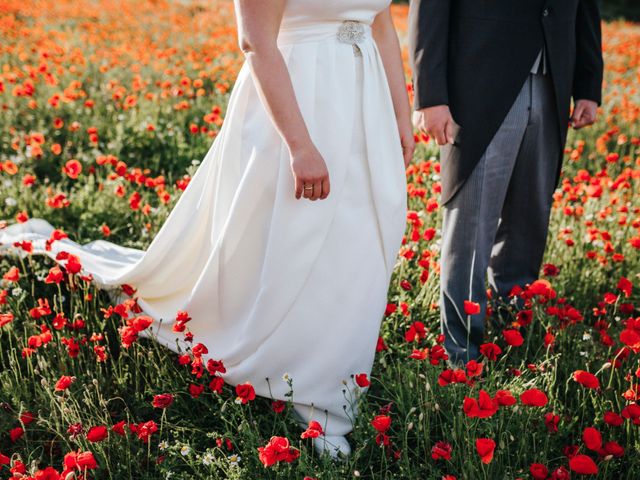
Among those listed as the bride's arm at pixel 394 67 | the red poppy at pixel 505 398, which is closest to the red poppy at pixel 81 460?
the red poppy at pixel 505 398

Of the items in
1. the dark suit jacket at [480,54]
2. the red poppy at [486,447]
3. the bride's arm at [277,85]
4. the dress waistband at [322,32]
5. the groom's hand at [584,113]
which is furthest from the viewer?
the groom's hand at [584,113]

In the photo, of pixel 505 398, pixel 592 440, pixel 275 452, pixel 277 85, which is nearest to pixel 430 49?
pixel 277 85

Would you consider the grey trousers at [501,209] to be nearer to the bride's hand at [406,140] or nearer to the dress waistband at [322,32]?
the bride's hand at [406,140]

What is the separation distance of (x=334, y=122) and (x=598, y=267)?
79.5 inches

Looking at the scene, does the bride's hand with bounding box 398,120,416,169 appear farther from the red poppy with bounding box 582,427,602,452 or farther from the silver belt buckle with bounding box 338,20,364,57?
the red poppy with bounding box 582,427,602,452

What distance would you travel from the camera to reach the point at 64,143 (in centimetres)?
495

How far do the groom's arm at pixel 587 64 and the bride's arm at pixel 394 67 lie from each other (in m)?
0.87

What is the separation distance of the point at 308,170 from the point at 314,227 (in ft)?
0.80

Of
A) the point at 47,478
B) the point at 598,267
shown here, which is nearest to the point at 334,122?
the point at 47,478

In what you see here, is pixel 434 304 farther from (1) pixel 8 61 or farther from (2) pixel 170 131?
(1) pixel 8 61

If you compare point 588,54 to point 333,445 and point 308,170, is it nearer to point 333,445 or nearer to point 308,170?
point 308,170

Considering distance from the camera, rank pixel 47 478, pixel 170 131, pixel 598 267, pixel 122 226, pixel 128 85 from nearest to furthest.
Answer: pixel 47 478 < pixel 598 267 < pixel 122 226 < pixel 170 131 < pixel 128 85

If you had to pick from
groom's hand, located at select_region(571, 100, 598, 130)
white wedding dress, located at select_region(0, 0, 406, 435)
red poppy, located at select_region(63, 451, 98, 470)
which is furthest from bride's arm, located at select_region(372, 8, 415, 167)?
red poppy, located at select_region(63, 451, 98, 470)

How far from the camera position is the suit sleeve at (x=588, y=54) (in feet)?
8.55
